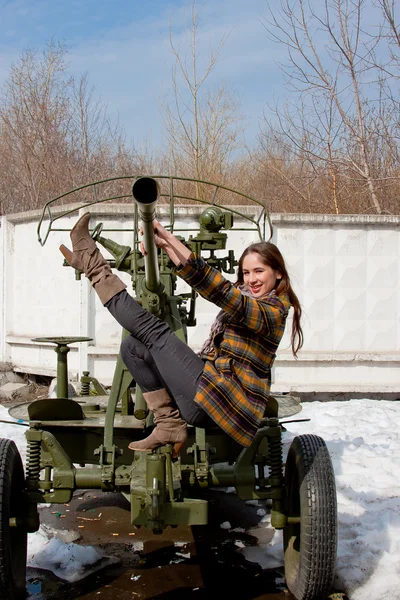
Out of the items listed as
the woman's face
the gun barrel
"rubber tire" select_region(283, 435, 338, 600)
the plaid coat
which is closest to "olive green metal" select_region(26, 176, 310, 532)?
the gun barrel

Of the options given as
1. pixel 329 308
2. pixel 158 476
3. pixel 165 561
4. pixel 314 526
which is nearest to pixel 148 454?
pixel 158 476

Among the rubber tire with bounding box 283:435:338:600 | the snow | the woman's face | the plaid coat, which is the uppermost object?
the woman's face

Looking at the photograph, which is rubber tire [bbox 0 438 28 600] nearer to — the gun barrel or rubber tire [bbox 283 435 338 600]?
the gun barrel

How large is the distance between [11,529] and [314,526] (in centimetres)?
139

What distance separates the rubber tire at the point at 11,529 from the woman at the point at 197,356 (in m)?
0.56

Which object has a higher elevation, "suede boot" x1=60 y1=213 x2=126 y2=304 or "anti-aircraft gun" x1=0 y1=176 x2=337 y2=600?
"suede boot" x1=60 y1=213 x2=126 y2=304

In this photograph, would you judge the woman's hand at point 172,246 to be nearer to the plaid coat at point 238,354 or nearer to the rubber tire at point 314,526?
the plaid coat at point 238,354

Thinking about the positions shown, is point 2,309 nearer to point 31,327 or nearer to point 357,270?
point 31,327

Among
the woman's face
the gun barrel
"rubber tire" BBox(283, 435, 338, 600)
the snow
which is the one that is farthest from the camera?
the snow

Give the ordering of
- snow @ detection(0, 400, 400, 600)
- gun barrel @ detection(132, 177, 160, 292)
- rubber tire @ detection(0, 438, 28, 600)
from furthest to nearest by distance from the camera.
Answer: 1. snow @ detection(0, 400, 400, 600)
2. rubber tire @ detection(0, 438, 28, 600)
3. gun barrel @ detection(132, 177, 160, 292)

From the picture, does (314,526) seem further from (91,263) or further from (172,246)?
(91,263)

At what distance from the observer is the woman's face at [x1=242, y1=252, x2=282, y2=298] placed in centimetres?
330

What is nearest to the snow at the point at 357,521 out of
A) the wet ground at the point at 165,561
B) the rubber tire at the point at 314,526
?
the wet ground at the point at 165,561

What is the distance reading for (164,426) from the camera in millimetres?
3227
